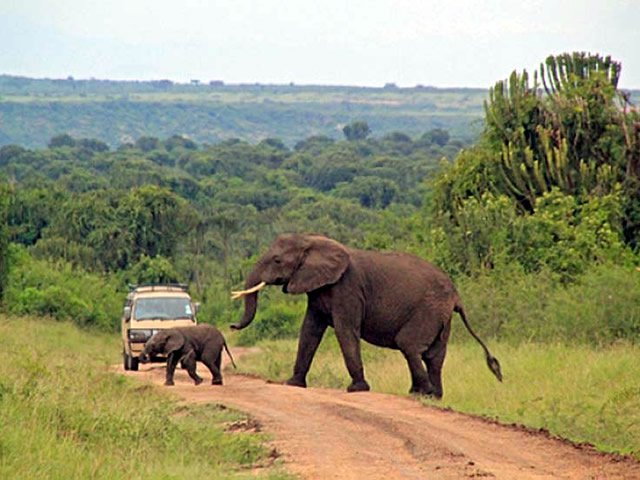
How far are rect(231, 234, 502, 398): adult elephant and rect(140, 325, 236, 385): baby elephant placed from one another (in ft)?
8.18

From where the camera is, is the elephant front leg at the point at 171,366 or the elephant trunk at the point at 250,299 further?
the elephant front leg at the point at 171,366

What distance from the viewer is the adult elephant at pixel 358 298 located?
778 inches

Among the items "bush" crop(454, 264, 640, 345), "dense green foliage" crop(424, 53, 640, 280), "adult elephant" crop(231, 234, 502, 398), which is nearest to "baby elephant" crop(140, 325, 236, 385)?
"adult elephant" crop(231, 234, 502, 398)

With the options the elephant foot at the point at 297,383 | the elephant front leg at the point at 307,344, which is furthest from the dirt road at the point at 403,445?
the elephant foot at the point at 297,383

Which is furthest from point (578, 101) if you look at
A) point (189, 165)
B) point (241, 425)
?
point (189, 165)

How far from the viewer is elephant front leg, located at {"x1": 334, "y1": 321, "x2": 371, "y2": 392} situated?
19562mm

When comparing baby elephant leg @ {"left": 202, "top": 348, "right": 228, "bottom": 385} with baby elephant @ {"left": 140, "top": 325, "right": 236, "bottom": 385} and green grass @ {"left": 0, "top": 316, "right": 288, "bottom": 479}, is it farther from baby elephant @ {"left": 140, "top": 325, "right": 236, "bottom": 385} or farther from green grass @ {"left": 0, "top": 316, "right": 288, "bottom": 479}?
green grass @ {"left": 0, "top": 316, "right": 288, "bottom": 479}

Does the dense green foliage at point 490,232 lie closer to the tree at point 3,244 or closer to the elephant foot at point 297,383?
the tree at point 3,244

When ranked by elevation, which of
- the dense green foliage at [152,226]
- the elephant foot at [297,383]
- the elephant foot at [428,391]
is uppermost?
the elephant foot at [428,391]

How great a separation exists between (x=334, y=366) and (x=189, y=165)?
291 feet

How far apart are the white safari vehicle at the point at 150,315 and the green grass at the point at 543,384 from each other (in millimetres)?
1779

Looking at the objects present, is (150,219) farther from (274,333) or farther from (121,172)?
(121,172)

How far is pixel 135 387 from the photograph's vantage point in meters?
18.0

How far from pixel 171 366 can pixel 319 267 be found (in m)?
3.63
